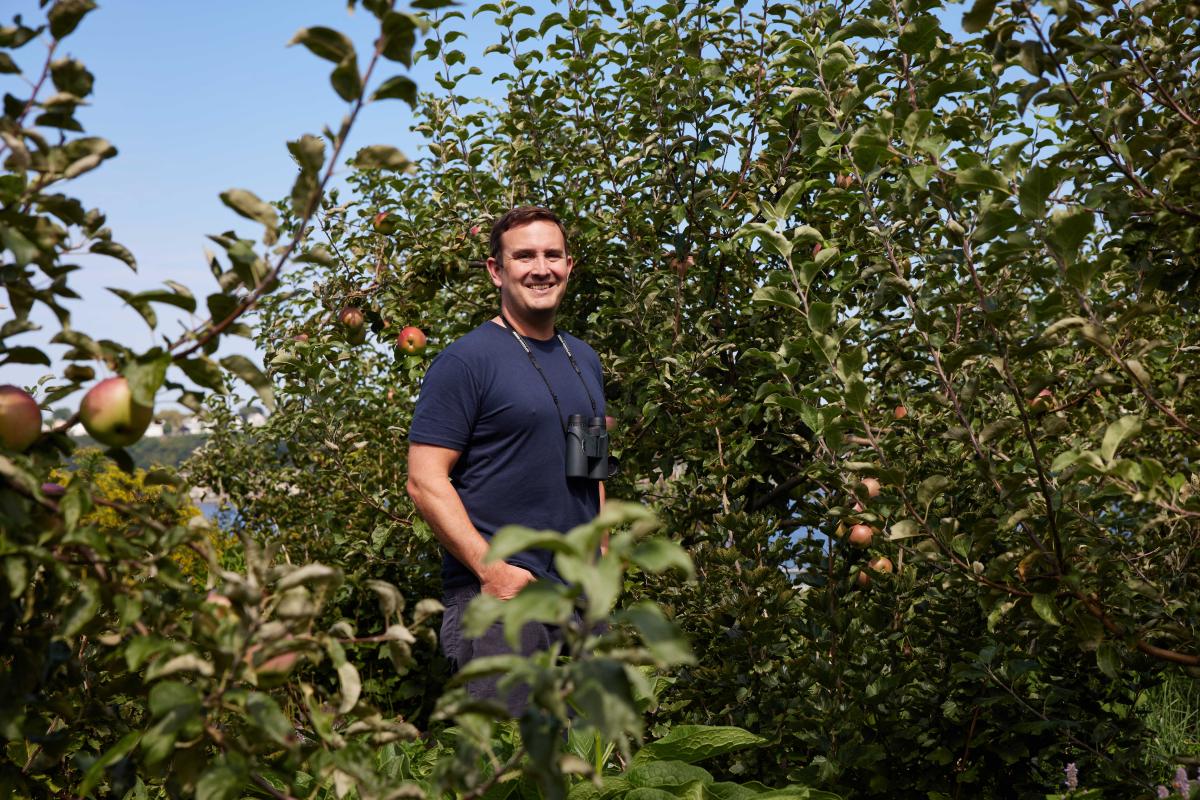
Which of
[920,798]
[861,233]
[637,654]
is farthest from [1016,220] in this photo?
[920,798]

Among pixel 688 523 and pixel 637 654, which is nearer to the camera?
pixel 637 654

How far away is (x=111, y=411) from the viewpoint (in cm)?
142

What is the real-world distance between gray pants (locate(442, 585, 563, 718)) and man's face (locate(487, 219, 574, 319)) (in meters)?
0.82

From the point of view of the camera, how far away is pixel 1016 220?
184cm

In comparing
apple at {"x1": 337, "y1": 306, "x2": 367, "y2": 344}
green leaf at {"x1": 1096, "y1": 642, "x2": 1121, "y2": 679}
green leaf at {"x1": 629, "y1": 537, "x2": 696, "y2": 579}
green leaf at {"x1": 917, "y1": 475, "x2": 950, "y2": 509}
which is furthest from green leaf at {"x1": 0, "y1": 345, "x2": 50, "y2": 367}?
apple at {"x1": 337, "y1": 306, "x2": 367, "y2": 344}

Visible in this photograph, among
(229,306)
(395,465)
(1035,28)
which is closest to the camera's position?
(229,306)

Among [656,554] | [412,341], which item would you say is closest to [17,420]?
[656,554]

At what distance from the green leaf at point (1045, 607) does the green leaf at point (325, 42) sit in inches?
61.5

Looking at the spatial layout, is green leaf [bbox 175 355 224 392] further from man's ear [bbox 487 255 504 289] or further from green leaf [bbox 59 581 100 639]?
man's ear [bbox 487 255 504 289]

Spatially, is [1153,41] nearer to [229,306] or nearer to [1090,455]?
[1090,455]

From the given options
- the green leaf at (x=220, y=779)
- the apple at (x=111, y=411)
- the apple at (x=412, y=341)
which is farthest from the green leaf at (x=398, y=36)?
the apple at (x=412, y=341)

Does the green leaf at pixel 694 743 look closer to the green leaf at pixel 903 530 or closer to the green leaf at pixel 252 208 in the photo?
the green leaf at pixel 903 530

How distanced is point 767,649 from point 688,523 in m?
0.52

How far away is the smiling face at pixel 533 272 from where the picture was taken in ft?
10.1
